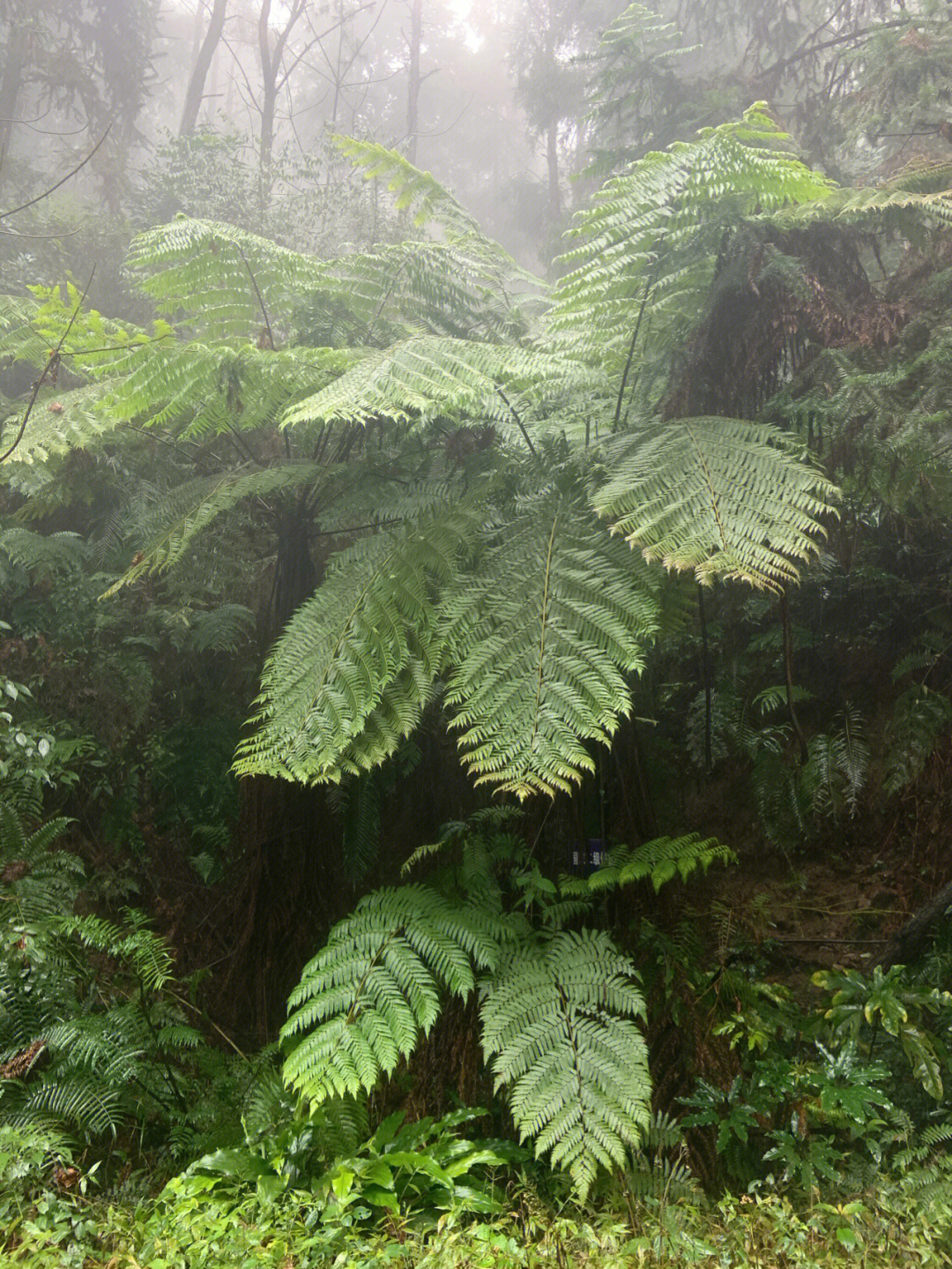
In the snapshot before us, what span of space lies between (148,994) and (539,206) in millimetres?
9863

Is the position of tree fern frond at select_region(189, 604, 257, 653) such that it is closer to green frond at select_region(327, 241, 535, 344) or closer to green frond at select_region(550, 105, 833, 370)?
green frond at select_region(327, 241, 535, 344)

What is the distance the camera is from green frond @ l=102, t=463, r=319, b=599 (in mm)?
2535

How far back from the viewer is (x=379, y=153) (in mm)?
2662

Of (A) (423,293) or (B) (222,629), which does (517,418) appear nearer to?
(A) (423,293)

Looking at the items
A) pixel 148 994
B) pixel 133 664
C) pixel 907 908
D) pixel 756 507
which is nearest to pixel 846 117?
pixel 756 507

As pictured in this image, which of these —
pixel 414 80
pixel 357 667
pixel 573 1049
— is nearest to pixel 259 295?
pixel 357 667

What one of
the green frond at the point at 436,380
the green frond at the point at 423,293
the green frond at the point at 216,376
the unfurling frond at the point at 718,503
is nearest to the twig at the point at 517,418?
the green frond at the point at 436,380

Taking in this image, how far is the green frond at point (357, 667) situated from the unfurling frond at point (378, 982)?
45cm

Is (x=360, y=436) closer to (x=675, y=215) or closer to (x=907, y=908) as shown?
(x=675, y=215)

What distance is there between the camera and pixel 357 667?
79.5 inches

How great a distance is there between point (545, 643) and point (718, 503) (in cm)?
51

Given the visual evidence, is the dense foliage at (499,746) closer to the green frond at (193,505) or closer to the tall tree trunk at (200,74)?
the green frond at (193,505)

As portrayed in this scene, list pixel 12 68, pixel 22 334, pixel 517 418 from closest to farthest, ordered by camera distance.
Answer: pixel 517 418 → pixel 22 334 → pixel 12 68

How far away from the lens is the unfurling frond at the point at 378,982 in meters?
1.82
